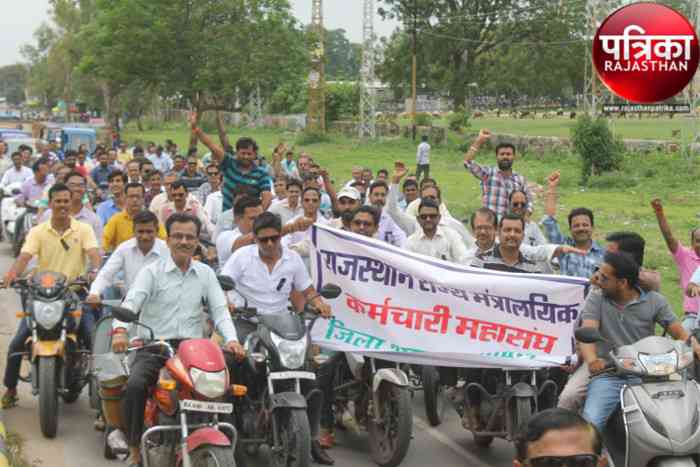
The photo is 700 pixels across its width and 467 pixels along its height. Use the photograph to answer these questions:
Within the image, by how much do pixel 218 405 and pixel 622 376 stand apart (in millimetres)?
2177

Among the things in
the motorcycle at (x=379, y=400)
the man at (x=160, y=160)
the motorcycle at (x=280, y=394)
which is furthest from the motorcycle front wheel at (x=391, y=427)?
the man at (x=160, y=160)

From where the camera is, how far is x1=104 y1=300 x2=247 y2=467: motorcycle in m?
5.45

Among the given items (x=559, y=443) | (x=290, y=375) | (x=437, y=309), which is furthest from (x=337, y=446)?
(x=559, y=443)

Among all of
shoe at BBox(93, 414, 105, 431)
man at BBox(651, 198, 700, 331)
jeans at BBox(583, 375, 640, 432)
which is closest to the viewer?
jeans at BBox(583, 375, 640, 432)

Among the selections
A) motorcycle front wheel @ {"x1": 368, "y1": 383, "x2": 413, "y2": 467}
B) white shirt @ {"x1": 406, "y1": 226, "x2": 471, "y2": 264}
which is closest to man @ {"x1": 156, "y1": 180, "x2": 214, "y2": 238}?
white shirt @ {"x1": 406, "y1": 226, "x2": 471, "y2": 264}

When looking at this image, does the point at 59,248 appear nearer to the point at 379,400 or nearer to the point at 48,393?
the point at 48,393

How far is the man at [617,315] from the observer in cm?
577

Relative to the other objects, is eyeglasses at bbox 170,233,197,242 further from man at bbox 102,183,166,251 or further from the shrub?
the shrub

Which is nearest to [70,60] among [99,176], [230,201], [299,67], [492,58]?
[492,58]

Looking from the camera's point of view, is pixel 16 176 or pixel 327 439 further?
pixel 16 176

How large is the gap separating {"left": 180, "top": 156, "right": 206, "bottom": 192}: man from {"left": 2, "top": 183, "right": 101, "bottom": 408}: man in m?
7.07

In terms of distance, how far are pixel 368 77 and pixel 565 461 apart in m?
53.6

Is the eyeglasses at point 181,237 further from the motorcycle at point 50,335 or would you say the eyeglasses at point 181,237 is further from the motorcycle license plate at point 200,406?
the motorcycle at point 50,335

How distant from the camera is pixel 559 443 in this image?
2838mm
